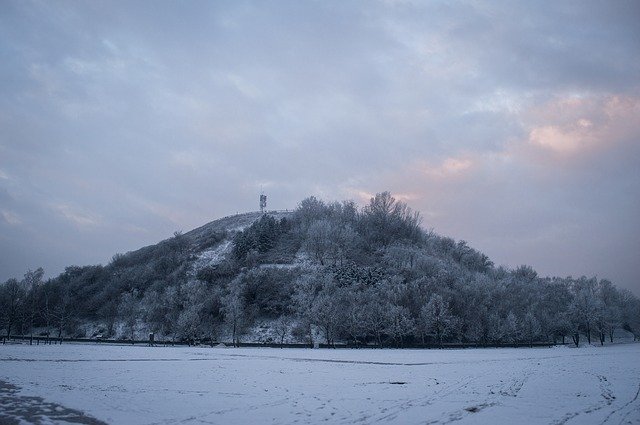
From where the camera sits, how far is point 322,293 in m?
74.2

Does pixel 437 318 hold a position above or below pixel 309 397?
below

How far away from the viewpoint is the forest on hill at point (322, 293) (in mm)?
67438

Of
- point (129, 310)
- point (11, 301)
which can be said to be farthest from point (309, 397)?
point (11, 301)

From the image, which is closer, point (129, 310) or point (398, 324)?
point (398, 324)

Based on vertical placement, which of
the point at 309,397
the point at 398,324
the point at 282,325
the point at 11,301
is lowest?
the point at 282,325

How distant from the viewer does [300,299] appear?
72.6 metres

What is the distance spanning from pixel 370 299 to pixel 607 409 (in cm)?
5784

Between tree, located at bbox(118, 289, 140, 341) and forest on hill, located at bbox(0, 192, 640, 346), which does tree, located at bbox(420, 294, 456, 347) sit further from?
tree, located at bbox(118, 289, 140, 341)

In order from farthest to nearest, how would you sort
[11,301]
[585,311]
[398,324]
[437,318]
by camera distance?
1. [585,311]
2. [11,301]
3. [437,318]
4. [398,324]

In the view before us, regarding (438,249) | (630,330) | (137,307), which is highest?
(438,249)

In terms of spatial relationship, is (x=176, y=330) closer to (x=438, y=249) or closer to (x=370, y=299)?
(x=370, y=299)

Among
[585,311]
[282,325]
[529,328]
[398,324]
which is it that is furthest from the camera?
[585,311]

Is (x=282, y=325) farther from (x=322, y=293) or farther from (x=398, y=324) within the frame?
(x=398, y=324)

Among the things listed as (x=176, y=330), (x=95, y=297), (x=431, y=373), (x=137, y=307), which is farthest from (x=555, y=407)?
(x=95, y=297)
